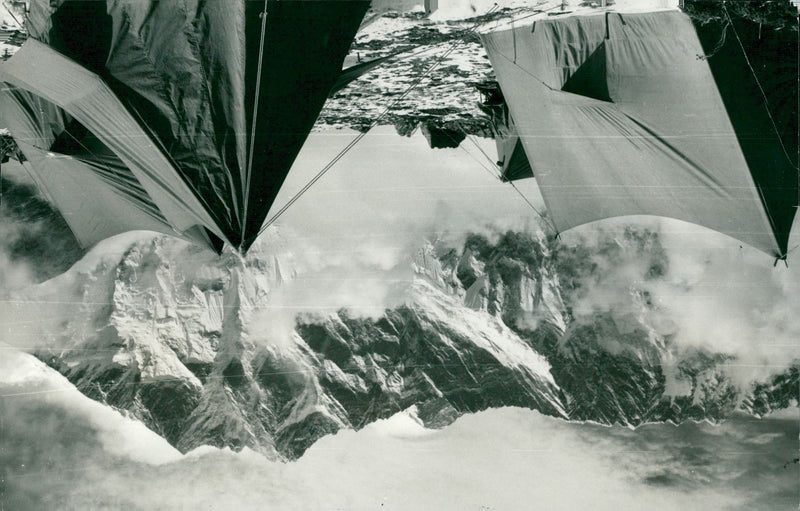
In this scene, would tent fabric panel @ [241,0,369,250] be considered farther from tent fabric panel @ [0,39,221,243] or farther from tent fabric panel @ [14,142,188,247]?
tent fabric panel @ [14,142,188,247]

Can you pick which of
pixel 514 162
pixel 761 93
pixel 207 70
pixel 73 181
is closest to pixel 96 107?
pixel 207 70

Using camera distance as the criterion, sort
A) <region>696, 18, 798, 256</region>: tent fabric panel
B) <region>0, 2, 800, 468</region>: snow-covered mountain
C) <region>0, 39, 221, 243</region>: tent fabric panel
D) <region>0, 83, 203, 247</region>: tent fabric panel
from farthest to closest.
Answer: <region>0, 2, 800, 468</region>: snow-covered mountain, <region>0, 83, 203, 247</region>: tent fabric panel, <region>696, 18, 798, 256</region>: tent fabric panel, <region>0, 39, 221, 243</region>: tent fabric panel

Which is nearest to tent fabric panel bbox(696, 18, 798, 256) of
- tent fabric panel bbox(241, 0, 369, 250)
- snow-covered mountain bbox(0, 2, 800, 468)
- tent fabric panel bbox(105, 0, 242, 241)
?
snow-covered mountain bbox(0, 2, 800, 468)

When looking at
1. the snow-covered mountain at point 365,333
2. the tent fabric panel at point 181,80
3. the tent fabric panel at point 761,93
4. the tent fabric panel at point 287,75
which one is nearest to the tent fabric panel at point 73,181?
the snow-covered mountain at point 365,333

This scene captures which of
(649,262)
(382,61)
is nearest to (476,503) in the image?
(649,262)

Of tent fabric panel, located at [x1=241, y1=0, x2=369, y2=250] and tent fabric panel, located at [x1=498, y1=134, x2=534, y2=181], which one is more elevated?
tent fabric panel, located at [x1=241, y1=0, x2=369, y2=250]

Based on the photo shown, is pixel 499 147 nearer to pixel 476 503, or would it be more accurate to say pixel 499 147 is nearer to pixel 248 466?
pixel 476 503

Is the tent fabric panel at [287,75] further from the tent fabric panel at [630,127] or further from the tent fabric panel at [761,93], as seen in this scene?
the tent fabric panel at [761,93]
